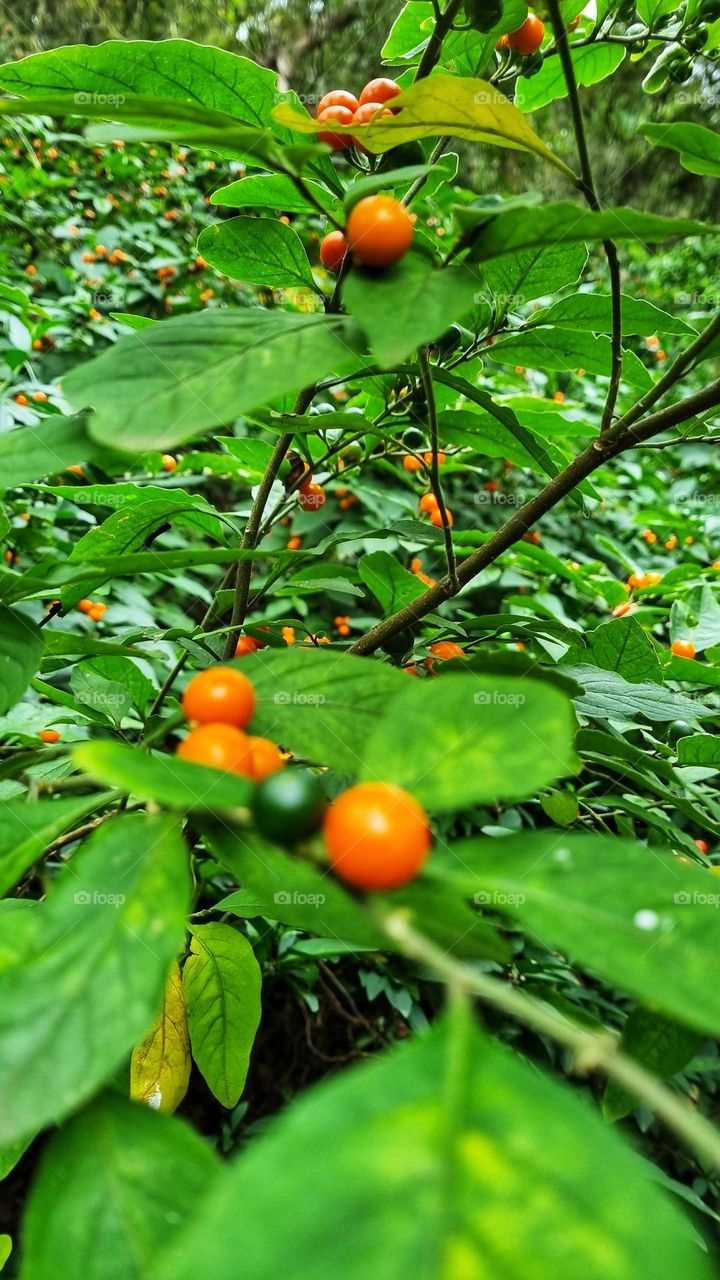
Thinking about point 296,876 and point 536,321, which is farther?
point 536,321

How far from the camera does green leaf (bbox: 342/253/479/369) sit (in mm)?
478

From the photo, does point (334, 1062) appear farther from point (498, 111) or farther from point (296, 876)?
point (498, 111)

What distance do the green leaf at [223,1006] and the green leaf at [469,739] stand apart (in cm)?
67

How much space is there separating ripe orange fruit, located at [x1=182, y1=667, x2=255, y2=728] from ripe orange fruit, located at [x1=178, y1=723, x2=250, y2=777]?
2 cm

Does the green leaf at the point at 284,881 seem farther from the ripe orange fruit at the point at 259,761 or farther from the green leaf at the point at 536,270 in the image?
the green leaf at the point at 536,270

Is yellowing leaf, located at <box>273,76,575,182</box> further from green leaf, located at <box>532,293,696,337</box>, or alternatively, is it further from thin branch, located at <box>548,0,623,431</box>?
green leaf, located at <box>532,293,696,337</box>

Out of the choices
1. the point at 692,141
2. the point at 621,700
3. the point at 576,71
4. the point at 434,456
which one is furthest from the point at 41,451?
the point at 576,71

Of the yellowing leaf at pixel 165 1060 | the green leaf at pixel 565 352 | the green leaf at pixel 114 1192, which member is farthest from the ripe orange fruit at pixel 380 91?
the yellowing leaf at pixel 165 1060

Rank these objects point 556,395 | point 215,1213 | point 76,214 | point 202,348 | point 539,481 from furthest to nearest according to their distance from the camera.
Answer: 1. point 76,214
2. point 556,395
3. point 539,481
4. point 202,348
5. point 215,1213

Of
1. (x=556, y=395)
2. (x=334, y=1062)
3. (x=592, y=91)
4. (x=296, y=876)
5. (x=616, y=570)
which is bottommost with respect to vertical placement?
(x=334, y=1062)

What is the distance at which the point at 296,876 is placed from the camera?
48cm

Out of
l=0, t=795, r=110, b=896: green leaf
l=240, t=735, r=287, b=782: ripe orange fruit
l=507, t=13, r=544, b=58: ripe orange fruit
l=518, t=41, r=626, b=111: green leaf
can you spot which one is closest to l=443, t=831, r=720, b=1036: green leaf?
l=240, t=735, r=287, b=782: ripe orange fruit

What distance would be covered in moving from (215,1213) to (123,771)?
0.19 metres

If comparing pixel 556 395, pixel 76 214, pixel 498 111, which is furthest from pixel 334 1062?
pixel 76 214
